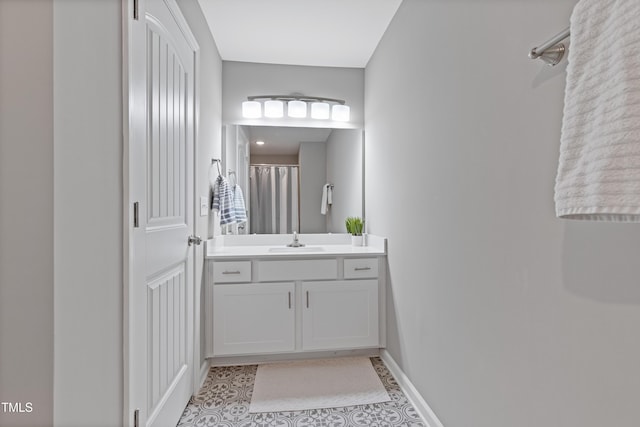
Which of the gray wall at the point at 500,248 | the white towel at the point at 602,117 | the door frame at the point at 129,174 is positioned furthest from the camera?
the door frame at the point at 129,174

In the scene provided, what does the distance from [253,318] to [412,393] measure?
1.11 meters

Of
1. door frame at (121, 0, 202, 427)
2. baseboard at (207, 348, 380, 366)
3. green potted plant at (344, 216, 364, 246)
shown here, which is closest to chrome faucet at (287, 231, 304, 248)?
green potted plant at (344, 216, 364, 246)


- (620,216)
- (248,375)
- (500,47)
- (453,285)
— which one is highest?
(500,47)

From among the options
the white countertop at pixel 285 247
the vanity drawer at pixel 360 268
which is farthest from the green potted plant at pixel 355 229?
the vanity drawer at pixel 360 268

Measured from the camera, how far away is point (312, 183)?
297 cm

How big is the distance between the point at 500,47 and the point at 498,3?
16cm

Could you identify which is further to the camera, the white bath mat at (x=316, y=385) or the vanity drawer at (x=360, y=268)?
the vanity drawer at (x=360, y=268)

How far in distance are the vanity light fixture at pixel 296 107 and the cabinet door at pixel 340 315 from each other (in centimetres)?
144

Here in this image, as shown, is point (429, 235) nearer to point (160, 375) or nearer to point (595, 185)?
point (595, 185)

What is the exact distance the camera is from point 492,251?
3.90ft

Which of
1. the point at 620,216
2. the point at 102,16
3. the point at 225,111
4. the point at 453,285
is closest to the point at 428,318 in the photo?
the point at 453,285

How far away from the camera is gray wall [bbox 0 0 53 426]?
821 millimetres

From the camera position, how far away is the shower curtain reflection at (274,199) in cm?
291

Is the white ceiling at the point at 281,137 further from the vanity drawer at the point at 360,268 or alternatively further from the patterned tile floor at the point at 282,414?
the patterned tile floor at the point at 282,414
